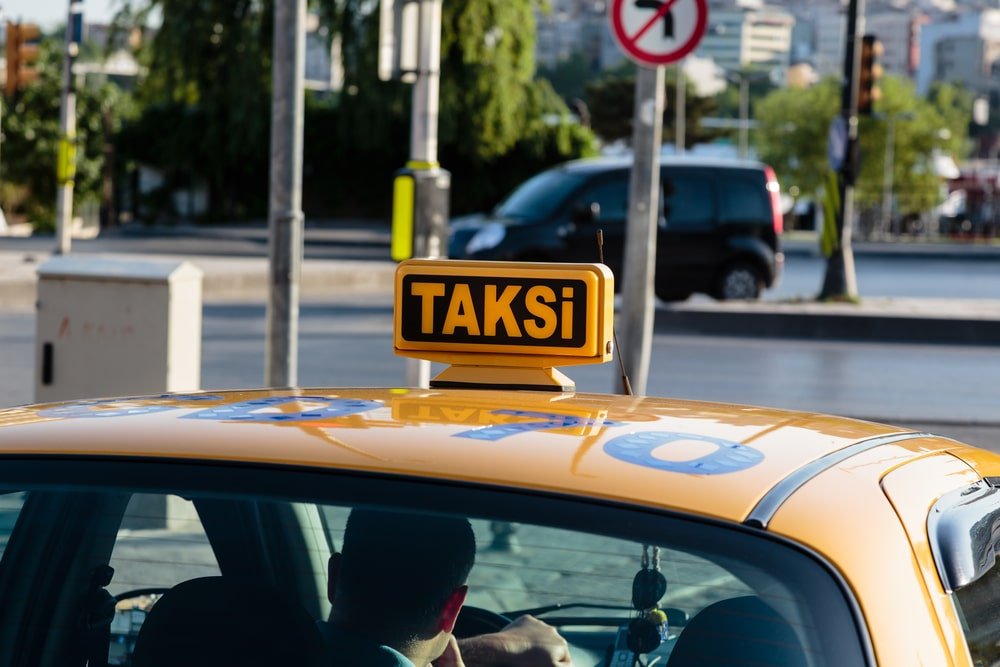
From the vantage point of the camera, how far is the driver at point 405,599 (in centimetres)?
171

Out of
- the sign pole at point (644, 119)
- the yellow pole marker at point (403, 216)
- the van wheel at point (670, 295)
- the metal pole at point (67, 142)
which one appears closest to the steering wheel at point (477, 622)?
the yellow pole marker at point (403, 216)

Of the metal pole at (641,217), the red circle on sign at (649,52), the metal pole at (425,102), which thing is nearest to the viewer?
the metal pole at (425,102)

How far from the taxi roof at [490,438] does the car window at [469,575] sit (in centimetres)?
3

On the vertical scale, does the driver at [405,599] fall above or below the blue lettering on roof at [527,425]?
below

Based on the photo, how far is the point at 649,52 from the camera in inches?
291

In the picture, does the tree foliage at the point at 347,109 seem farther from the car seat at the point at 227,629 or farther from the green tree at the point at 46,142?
the car seat at the point at 227,629

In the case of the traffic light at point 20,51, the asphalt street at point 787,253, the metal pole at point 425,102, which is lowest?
the asphalt street at point 787,253

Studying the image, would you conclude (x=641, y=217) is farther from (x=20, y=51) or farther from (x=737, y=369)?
(x=20, y=51)

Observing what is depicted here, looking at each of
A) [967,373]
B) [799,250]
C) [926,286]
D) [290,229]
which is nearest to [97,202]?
[799,250]

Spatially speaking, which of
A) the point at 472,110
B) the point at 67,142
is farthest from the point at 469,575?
the point at 472,110

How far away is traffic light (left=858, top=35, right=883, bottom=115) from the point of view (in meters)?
16.9

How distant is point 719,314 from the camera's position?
49.5 ft

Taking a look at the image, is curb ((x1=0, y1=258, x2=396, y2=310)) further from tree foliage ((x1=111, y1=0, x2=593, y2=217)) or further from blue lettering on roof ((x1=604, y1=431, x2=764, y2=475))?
blue lettering on roof ((x1=604, y1=431, x2=764, y2=475))

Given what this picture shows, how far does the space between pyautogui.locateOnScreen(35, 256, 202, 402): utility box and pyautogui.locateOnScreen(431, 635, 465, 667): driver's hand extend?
438 centimetres
